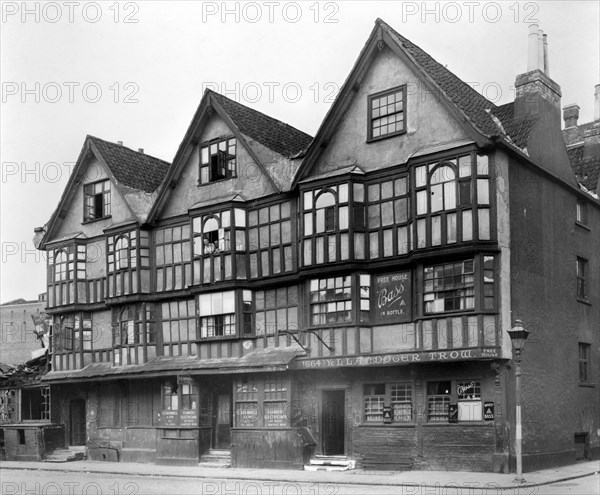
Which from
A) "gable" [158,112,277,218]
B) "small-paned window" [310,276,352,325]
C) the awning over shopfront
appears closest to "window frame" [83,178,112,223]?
"gable" [158,112,277,218]

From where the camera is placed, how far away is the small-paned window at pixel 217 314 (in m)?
32.6

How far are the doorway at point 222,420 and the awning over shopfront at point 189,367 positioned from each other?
158 cm

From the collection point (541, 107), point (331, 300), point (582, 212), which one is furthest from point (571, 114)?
point (331, 300)

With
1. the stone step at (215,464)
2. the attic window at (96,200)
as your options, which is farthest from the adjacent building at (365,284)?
the attic window at (96,200)

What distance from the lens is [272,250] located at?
31.8m

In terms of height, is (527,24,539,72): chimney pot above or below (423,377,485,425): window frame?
above

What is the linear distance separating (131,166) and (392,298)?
51.7 feet

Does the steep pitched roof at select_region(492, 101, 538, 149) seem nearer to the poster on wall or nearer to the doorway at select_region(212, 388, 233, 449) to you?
the poster on wall

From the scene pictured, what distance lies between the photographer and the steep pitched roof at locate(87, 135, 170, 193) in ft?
125

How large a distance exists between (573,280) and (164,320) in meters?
15.8

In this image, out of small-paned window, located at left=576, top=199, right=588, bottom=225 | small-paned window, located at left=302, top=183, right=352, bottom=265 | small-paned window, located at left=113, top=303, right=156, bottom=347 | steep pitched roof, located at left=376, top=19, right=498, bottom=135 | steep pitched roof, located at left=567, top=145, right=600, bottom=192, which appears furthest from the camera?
small-paned window, located at left=113, top=303, right=156, bottom=347

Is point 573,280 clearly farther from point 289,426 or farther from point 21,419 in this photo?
point 21,419

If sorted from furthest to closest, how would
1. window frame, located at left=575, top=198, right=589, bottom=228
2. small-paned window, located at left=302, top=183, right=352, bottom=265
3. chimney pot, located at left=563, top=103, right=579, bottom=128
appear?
1. chimney pot, located at left=563, top=103, right=579, bottom=128
2. window frame, located at left=575, top=198, right=589, bottom=228
3. small-paned window, located at left=302, top=183, right=352, bottom=265

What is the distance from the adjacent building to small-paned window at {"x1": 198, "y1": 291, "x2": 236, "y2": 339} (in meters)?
0.08
